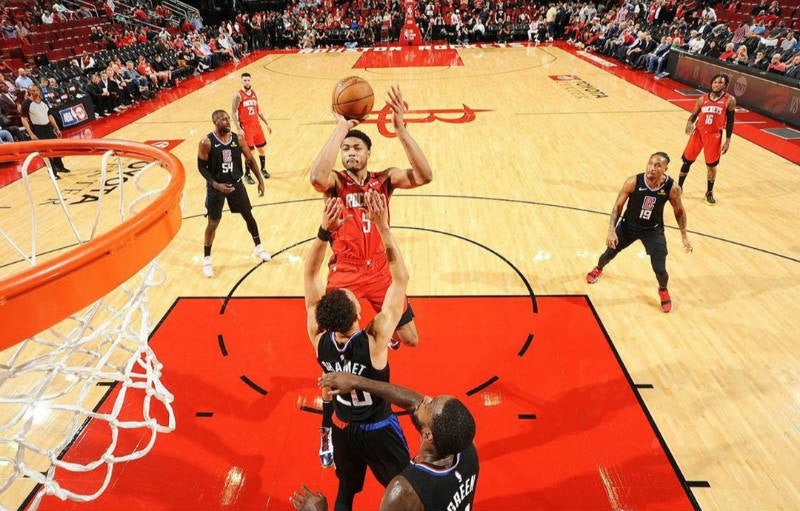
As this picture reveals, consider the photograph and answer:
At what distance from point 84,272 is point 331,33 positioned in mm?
23880

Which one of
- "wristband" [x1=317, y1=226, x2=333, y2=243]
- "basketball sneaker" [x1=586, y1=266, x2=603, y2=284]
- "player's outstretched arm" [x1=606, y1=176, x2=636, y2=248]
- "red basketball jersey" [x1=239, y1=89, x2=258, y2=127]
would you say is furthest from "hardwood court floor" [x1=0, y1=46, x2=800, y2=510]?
"wristband" [x1=317, y1=226, x2=333, y2=243]

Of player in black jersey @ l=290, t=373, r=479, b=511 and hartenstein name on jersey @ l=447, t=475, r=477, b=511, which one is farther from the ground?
player in black jersey @ l=290, t=373, r=479, b=511

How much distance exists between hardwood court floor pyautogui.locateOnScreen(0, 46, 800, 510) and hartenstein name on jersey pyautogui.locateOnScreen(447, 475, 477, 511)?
4.49 ft

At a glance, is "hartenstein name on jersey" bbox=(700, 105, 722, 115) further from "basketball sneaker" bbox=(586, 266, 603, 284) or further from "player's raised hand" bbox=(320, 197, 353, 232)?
"player's raised hand" bbox=(320, 197, 353, 232)

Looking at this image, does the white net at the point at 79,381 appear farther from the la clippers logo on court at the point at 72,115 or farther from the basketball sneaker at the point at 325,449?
the la clippers logo on court at the point at 72,115

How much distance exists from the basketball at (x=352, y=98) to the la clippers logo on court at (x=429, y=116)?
6915 millimetres

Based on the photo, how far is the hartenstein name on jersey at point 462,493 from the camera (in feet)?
6.36

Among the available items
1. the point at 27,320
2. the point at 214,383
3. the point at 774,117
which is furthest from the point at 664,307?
the point at 774,117

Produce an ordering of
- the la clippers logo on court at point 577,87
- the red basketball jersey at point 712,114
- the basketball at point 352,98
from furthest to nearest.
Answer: the la clippers logo on court at point 577,87
the red basketball jersey at point 712,114
the basketball at point 352,98

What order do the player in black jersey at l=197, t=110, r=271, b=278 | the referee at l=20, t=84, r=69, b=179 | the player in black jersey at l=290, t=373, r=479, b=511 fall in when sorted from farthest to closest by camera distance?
the referee at l=20, t=84, r=69, b=179 → the player in black jersey at l=197, t=110, r=271, b=278 → the player in black jersey at l=290, t=373, r=479, b=511

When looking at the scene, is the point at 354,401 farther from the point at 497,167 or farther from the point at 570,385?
the point at 497,167

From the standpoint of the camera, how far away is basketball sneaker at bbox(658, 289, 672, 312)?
4.87 meters

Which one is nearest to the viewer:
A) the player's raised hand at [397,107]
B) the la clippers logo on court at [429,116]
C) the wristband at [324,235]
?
the wristband at [324,235]

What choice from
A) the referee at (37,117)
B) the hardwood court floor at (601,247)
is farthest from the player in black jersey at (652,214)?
the referee at (37,117)
